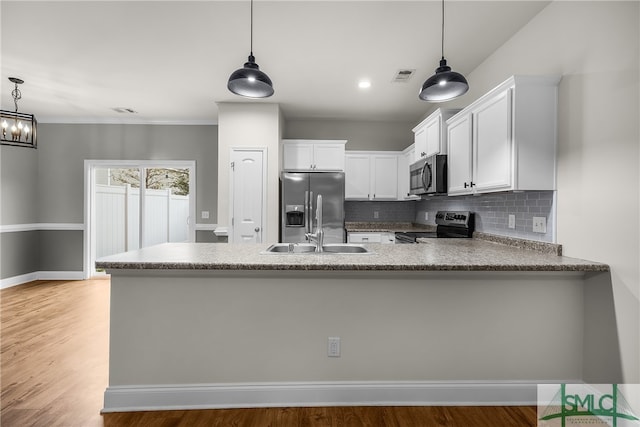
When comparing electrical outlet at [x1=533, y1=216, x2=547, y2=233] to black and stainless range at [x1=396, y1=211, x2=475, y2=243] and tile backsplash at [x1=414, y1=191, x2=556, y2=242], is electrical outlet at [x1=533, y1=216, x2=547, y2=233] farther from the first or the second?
black and stainless range at [x1=396, y1=211, x2=475, y2=243]

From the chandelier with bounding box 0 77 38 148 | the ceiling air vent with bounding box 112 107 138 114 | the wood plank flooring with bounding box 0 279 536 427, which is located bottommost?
the wood plank flooring with bounding box 0 279 536 427

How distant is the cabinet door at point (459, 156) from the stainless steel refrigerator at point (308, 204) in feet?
5.63

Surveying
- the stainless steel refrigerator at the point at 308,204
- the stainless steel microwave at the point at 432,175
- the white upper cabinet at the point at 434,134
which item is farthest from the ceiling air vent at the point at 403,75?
the stainless steel refrigerator at the point at 308,204

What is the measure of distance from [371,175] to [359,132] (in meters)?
0.83

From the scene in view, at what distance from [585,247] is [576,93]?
981 mm

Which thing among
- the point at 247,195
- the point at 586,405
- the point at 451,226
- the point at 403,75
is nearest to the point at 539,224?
the point at 586,405

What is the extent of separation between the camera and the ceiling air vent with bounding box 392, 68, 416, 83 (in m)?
3.57

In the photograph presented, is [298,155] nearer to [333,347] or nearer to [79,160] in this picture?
[333,347]

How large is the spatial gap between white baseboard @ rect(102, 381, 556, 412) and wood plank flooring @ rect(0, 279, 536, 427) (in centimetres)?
4

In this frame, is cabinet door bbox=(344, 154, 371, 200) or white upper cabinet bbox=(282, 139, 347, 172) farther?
cabinet door bbox=(344, 154, 371, 200)

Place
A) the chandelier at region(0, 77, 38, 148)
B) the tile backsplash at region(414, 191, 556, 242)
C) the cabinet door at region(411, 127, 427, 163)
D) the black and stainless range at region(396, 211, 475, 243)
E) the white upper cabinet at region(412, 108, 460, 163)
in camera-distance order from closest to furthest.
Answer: the tile backsplash at region(414, 191, 556, 242) → the chandelier at region(0, 77, 38, 148) → the white upper cabinet at region(412, 108, 460, 163) → the black and stainless range at region(396, 211, 475, 243) → the cabinet door at region(411, 127, 427, 163)

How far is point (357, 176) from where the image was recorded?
206 inches

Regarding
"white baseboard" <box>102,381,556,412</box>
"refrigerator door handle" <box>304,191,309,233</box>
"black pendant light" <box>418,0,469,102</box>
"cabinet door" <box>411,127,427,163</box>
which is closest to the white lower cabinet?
"refrigerator door handle" <box>304,191,309,233</box>

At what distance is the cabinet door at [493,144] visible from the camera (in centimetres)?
236
